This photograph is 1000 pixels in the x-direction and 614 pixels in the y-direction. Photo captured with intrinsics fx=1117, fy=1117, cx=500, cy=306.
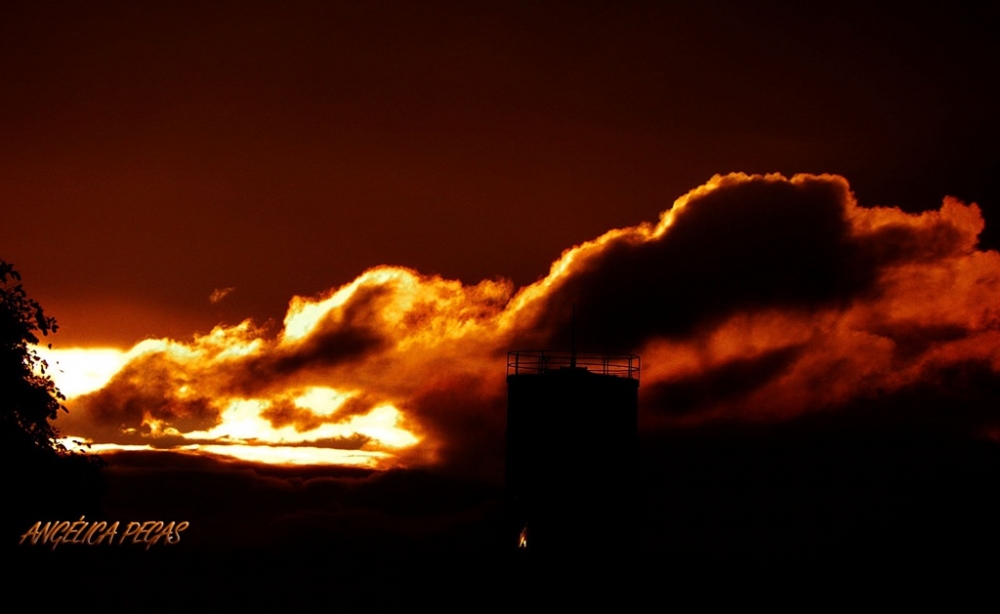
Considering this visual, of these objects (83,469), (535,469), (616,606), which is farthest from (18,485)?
(616,606)

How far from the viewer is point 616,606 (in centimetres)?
2945

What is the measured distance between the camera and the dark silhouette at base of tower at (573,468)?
1250 inches

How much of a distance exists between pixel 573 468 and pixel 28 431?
48.5 ft

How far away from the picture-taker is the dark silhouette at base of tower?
31750 mm

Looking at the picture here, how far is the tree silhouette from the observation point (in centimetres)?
2864

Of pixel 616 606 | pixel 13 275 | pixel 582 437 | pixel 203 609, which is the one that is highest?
pixel 13 275

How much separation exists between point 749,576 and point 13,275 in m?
21.8

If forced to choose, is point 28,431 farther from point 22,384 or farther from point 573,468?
point 573,468

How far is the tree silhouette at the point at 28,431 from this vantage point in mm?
28641

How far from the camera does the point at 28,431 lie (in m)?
29.2

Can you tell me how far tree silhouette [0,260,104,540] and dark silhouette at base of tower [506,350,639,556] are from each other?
12.1m

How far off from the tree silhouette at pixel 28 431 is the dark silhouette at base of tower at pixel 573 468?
1211cm

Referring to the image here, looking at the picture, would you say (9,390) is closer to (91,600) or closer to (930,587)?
(91,600)

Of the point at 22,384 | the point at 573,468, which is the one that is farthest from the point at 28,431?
the point at 573,468
